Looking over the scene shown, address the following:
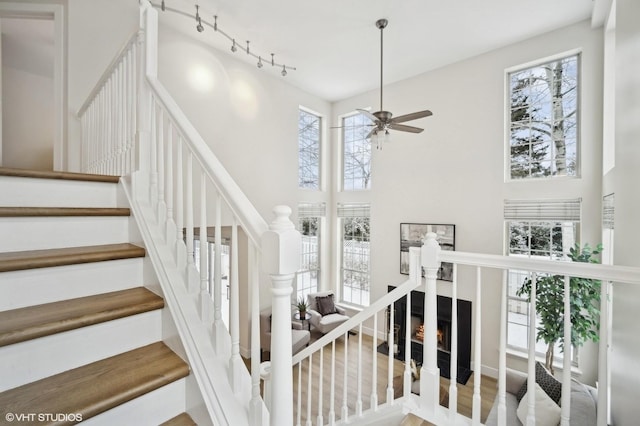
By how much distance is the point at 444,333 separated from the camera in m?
4.75

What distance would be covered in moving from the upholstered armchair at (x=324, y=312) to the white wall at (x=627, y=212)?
375 cm

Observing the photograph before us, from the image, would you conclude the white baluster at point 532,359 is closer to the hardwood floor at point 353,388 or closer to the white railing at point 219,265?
the white railing at point 219,265

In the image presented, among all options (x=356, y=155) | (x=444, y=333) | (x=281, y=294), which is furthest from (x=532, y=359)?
(x=356, y=155)

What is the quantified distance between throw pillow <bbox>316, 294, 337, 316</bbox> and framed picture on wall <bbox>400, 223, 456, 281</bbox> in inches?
61.3

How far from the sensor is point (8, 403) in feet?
2.53

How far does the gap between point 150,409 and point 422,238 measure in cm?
459

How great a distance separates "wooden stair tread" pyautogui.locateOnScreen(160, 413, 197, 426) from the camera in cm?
95

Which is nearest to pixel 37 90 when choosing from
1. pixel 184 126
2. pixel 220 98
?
pixel 220 98

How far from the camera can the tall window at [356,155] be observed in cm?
599

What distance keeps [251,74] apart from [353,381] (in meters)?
5.07

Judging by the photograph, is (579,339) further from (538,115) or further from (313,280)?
(313,280)

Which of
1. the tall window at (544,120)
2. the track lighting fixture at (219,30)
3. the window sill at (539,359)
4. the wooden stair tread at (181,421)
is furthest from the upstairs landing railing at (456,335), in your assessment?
the track lighting fixture at (219,30)

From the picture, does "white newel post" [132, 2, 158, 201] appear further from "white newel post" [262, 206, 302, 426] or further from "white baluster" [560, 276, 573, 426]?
"white baluster" [560, 276, 573, 426]

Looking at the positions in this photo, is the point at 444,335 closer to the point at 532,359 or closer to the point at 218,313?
the point at 532,359
